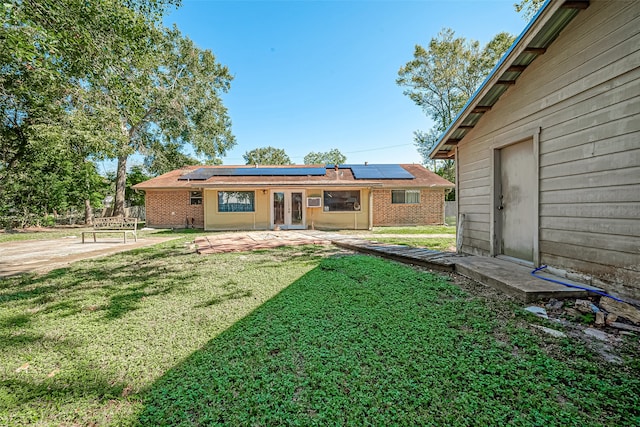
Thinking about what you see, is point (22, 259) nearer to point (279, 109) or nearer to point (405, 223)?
point (405, 223)

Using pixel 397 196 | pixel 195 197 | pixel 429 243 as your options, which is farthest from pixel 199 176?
pixel 429 243

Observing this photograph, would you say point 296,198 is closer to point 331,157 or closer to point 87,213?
point 87,213

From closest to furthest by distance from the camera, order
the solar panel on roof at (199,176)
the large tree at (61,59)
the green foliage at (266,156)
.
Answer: the large tree at (61,59) → the solar panel on roof at (199,176) → the green foliage at (266,156)

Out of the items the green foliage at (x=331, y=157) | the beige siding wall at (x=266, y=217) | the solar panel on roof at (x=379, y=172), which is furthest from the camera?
the green foliage at (x=331, y=157)

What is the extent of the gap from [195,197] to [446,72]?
Result: 76.3 feet

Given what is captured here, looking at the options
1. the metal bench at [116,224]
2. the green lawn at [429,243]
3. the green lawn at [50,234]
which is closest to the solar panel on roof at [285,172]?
the green lawn at [50,234]

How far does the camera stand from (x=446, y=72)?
2436 cm

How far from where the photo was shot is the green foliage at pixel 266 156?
5712 centimetres

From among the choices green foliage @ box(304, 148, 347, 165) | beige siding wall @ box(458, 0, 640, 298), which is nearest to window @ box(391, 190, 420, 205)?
beige siding wall @ box(458, 0, 640, 298)

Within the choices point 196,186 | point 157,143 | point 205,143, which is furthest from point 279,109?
point 196,186

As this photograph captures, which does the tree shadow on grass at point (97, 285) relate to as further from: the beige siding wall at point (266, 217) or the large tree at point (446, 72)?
the large tree at point (446, 72)

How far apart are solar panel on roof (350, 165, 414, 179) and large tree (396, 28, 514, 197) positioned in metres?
8.01

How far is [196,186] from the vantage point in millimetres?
13312

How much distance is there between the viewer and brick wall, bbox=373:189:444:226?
15922 mm
